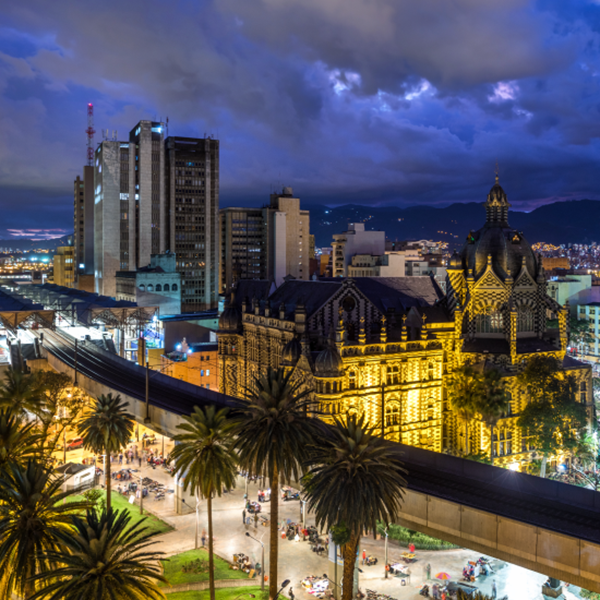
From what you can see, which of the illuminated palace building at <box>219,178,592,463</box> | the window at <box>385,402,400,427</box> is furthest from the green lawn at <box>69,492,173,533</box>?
the window at <box>385,402,400,427</box>

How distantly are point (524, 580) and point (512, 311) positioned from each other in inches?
1588

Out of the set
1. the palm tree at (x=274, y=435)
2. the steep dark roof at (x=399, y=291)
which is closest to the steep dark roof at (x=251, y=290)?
the steep dark roof at (x=399, y=291)

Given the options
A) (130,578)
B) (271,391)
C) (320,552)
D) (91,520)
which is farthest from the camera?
(320,552)

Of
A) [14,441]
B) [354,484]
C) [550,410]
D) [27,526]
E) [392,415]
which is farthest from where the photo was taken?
[392,415]

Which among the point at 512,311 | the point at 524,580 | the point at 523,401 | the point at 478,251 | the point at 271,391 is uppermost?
the point at 478,251

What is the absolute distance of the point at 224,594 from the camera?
2199 inches

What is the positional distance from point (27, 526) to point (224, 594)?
94.4 feet

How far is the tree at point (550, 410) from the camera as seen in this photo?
74.2 m

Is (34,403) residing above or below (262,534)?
above

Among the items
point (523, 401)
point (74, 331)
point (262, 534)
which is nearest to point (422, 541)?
point (262, 534)

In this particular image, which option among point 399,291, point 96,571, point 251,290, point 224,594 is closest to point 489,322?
point 399,291

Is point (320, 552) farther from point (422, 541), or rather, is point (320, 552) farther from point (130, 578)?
point (130, 578)

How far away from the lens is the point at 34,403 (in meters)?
65.6

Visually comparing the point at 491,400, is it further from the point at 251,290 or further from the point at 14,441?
the point at 14,441
